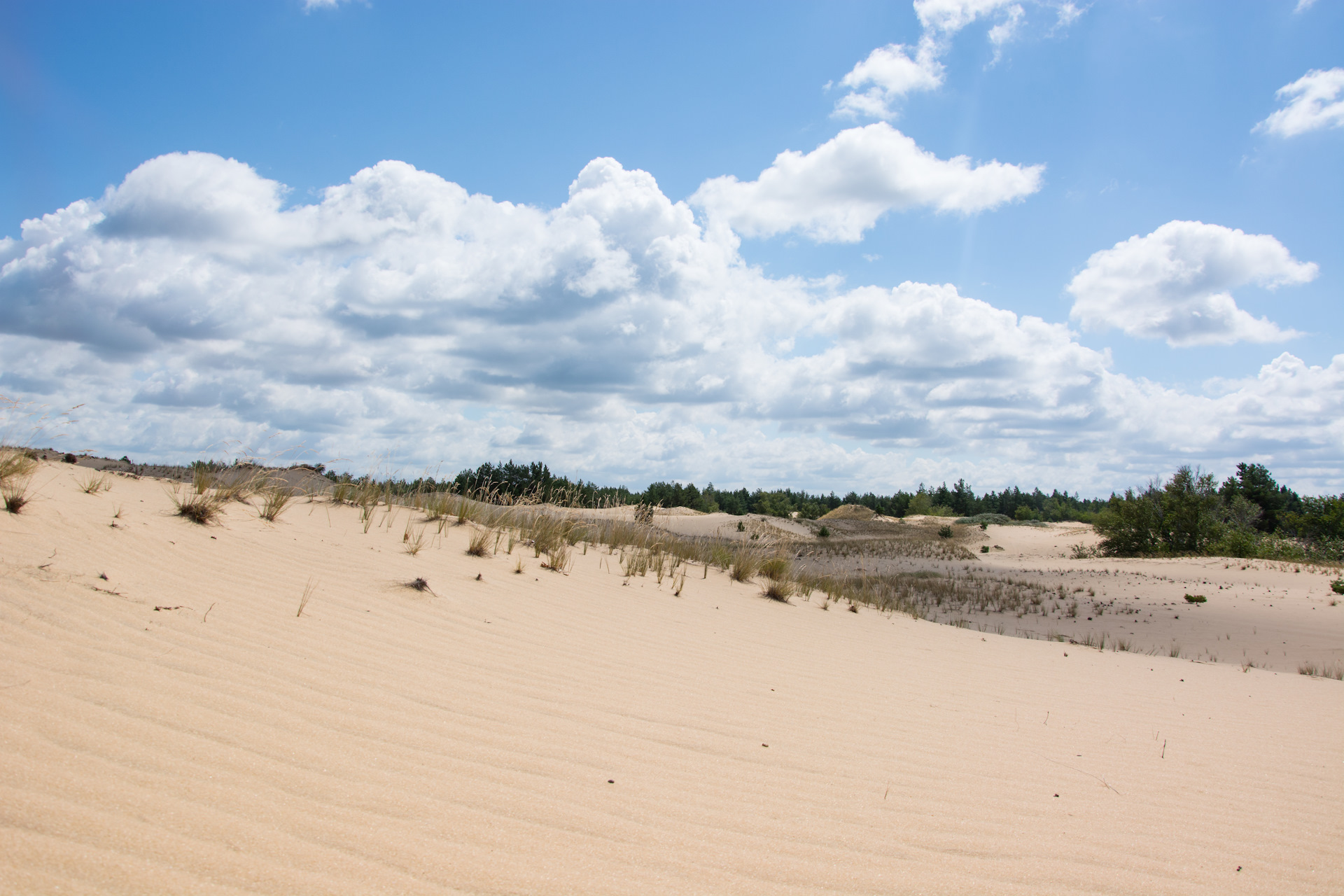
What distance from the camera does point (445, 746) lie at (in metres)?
2.72

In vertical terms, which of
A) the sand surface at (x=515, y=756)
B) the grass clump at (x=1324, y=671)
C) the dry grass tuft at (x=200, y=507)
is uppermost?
the dry grass tuft at (x=200, y=507)

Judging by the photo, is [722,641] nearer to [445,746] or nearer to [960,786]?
[960,786]

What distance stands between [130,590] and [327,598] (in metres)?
1.08

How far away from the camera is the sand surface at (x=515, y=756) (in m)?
1.96

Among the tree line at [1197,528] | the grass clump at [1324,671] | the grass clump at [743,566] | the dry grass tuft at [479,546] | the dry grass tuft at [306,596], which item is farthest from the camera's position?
the tree line at [1197,528]

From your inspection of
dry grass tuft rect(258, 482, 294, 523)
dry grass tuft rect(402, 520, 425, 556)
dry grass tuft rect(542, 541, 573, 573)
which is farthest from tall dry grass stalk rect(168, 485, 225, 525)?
dry grass tuft rect(542, 541, 573, 573)

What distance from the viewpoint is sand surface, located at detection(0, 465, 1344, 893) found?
196cm

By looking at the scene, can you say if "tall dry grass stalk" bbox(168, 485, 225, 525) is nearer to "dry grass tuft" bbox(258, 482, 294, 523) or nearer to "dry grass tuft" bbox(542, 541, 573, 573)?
"dry grass tuft" bbox(258, 482, 294, 523)

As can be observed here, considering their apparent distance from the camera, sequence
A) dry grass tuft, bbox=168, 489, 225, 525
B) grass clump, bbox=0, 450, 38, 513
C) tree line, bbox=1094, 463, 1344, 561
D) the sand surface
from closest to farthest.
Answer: the sand surface < grass clump, bbox=0, 450, 38, 513 < dry grass tuft, bbox=168, 489, 225, 525 < tree line, bbox=1094, 463, 1344, 561

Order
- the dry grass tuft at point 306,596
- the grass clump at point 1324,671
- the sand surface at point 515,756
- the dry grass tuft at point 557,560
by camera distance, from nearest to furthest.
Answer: the sand surface at point 515,756, the dry grass tuft at point 306,596, the dry grass tuft at point 557,560, the grass clump at point 1324,671

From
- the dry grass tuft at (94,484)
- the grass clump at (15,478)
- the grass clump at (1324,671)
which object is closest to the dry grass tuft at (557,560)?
the dry grass tuft at (94,484)

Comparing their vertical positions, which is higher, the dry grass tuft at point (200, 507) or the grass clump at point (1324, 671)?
the dry grass tuft at point (200, 507)

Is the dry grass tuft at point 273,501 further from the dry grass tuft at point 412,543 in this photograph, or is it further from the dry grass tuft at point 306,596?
the dry grass tuft at point 306,596

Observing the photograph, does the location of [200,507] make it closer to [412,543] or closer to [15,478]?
[15,478]
